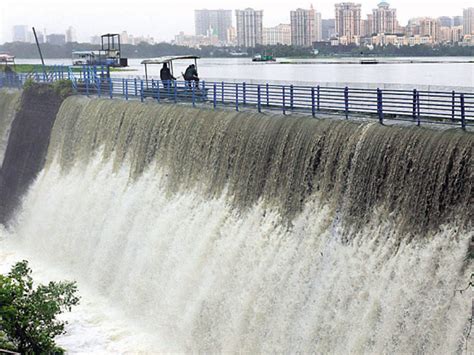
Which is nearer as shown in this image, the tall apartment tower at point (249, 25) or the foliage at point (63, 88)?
the foliage at point (63, 88)

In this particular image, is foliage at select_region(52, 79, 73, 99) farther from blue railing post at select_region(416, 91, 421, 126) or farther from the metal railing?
blue railing post at select_region(416, 91, 421, 126)

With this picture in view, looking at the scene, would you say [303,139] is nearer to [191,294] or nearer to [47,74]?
[191,294]

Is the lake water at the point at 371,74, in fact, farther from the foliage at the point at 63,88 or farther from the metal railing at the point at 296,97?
the foliage at the point at 63,88

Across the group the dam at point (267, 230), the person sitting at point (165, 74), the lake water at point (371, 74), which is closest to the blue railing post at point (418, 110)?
the dam at point (267, 230)

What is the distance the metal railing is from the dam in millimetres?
1213

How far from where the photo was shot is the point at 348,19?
446 ft

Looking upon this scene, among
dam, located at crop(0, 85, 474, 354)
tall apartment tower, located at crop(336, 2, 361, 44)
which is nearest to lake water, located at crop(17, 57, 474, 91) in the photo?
dam, located at crop(0, 85, 474, 354)

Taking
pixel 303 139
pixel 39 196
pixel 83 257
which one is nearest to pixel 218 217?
pixel 303 139

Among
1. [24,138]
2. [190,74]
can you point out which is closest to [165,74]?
[190,74]

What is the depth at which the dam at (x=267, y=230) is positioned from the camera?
14.6 m

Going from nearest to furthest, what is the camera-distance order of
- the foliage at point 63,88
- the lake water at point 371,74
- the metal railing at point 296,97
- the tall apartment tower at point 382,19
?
the metal railing at point 296,97, the foliage at point 63,88, the lake water at point 371,74, the tall apartment tower at point 382,19

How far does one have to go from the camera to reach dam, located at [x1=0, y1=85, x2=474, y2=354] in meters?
14.6

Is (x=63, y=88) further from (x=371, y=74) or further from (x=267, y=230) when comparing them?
(x=371, y=74)

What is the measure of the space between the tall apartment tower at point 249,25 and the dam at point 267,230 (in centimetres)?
14388
